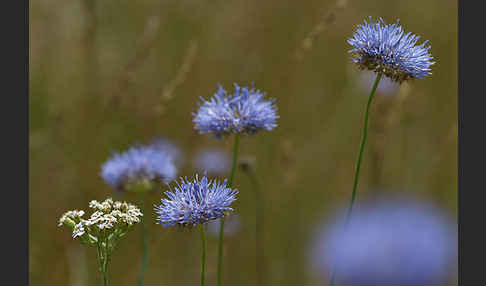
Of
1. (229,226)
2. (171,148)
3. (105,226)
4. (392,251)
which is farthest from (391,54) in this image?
(171,148)

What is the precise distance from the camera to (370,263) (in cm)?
110

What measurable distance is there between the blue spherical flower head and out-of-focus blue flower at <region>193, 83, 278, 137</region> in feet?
1.27

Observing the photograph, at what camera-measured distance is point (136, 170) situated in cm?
213

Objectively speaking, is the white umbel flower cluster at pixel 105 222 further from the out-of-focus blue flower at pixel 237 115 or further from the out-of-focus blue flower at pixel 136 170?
the out-of-focus blue flower at pixel 136 170

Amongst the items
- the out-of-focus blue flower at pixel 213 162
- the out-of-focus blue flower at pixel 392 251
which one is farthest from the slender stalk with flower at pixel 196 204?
the out-of-focus blue flower at pixel 213 162

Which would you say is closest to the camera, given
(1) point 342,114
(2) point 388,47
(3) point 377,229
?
(3) point 377,229

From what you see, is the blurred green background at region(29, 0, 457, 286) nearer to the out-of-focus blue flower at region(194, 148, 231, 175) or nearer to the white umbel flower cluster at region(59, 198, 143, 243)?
the out-of-focus blue flower at region(194, 148, 231, 175)

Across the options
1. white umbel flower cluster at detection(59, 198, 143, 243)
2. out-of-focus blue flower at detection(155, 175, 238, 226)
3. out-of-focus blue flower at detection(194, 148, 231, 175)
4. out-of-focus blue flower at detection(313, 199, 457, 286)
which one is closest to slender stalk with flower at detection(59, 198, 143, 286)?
white umbel flower cluster at detection(59, 198, 143, 243)

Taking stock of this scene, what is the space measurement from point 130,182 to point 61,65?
2.19m

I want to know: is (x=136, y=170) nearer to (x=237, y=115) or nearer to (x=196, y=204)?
(x=237, y=115)

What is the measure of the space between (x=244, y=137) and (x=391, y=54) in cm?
104

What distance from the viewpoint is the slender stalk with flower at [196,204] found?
1.36 m
